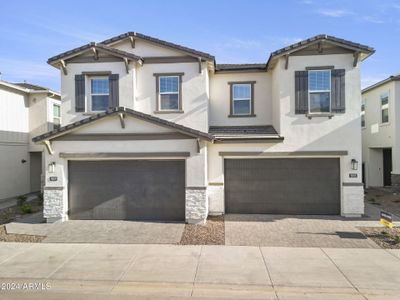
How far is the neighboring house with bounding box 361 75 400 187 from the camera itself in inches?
636

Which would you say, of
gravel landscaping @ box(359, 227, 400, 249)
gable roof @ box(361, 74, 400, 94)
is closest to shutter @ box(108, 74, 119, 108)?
gravel landscaping @ box(359, 227, 400, 249)

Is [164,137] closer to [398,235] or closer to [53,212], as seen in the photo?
[53,212]

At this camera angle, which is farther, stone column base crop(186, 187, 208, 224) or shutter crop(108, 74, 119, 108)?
shutter crop(108, 74, 119, 108)

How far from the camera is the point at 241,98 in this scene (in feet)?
43.6

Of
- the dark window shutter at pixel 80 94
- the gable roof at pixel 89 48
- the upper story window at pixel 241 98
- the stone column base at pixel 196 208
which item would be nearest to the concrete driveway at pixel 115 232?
the stone column base at pixel 196 208

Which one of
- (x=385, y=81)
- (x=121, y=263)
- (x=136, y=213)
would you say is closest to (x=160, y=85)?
(x=136, y=213)

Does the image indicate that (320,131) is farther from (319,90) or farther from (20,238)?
(20,238)

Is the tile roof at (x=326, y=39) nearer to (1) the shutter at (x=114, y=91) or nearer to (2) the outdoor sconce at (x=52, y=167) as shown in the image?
(1) the shutter at (x=114, y=91)

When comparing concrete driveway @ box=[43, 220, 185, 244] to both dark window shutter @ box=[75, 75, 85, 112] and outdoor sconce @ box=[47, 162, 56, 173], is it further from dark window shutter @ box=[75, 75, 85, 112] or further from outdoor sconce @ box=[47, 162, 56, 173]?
dark window shutter @ box=[75, 75, 85, 112]

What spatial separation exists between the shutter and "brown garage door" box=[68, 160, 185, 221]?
104 inches

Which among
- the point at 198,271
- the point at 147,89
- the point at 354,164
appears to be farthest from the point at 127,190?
the point at 354,164

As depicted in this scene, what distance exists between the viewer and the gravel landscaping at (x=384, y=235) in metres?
8.30

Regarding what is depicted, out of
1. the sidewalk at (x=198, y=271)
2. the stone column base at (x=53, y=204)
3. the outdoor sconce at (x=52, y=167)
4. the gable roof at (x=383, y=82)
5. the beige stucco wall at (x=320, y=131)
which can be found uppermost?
the gable roof at (x=383, y=82)

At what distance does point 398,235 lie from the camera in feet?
29.6
